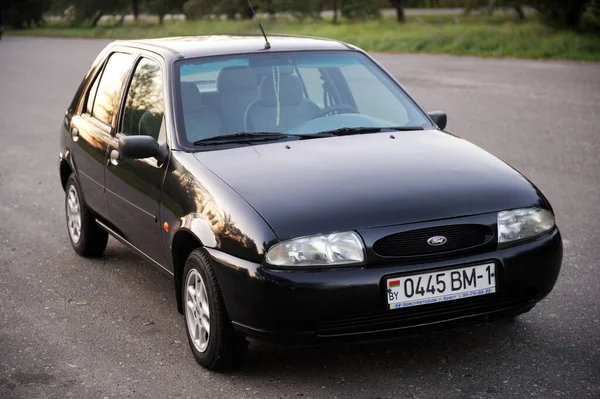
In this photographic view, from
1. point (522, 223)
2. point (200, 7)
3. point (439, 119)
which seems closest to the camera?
point (522, 223)

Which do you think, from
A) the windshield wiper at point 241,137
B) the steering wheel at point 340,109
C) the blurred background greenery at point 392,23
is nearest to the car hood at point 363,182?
the windshield wiper at point 241,137

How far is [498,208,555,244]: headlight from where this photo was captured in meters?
4.35

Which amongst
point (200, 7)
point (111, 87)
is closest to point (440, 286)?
point (111, 87)

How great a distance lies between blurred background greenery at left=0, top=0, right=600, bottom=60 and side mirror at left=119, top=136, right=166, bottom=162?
60.2 ft

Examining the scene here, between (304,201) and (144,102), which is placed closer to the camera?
(304,201)

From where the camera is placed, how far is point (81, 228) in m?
6.77

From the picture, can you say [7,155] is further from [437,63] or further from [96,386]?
[437,63]

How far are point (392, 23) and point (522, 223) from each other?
126 feet

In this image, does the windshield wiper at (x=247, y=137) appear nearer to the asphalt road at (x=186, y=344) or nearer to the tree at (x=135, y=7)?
the asphalt road at (x=186, y=344)

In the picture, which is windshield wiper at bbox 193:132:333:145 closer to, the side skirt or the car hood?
the car hood

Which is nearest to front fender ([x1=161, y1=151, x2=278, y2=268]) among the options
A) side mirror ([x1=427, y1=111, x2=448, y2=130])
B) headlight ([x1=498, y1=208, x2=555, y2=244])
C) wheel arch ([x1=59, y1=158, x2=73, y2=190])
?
headlight ([x1=498, y1=208, x2=555, y2=244])

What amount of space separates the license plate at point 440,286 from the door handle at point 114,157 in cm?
225

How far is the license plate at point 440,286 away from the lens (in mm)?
4102

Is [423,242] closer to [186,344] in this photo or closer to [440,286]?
[440,286]
